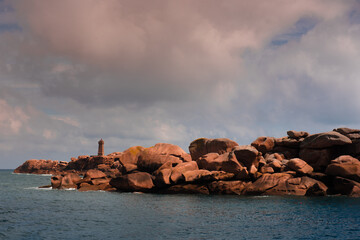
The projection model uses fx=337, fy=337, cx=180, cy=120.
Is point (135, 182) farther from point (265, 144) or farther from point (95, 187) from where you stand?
point (265, 144)

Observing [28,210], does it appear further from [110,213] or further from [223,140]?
[223,140]

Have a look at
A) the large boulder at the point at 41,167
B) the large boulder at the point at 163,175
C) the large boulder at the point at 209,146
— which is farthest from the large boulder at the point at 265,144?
the large boulder at the point at 41,167

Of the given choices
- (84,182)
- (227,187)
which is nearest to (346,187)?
(227,187)

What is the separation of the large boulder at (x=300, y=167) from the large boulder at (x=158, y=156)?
15.3 meters

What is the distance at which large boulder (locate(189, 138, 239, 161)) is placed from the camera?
171ft

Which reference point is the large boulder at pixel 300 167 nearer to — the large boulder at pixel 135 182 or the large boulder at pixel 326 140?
the large boulder at pixel 326 140

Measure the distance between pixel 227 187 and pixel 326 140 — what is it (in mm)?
15586

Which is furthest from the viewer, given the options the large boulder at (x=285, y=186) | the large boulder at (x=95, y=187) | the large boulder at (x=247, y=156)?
the large boulder at (x=95, y=187)

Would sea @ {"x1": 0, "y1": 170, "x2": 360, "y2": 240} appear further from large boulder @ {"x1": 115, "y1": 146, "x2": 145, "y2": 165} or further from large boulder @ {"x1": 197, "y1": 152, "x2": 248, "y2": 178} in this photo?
large boulder @ {"x1": 115, "y1": 146, "x2": 145, "y2": 165}

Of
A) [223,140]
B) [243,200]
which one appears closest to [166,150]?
[223,140]

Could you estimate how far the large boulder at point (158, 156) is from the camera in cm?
4969

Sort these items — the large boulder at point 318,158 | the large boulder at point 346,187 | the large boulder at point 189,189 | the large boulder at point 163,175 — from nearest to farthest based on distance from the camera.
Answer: the large boulder at point 346,187 < the large boulder at point 189,189 < the large boulder at point 163,175 < the large boulder at point 318,158

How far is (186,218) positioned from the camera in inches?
1094

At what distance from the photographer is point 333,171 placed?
139 feet
